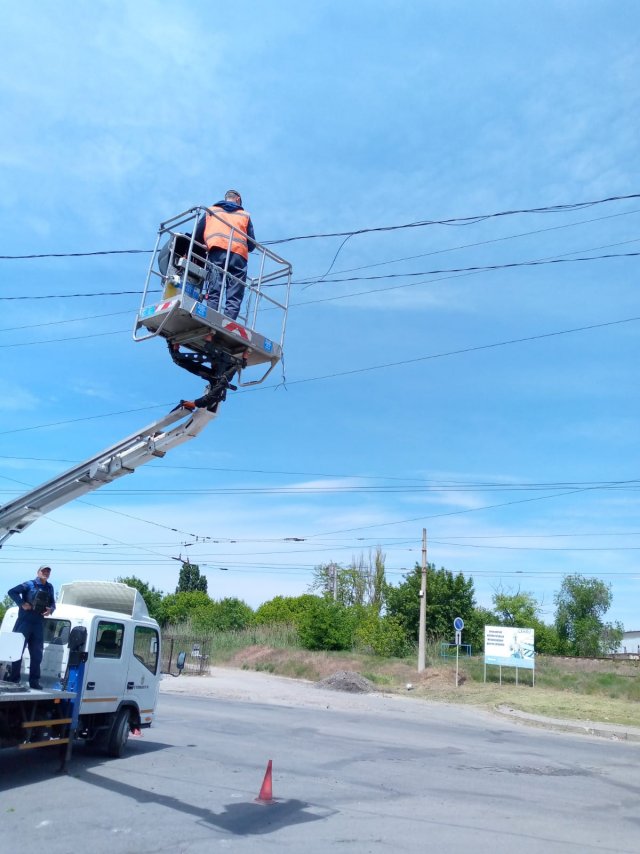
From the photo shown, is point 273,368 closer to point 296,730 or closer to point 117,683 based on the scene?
point 117,683

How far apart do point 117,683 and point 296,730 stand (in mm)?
7050

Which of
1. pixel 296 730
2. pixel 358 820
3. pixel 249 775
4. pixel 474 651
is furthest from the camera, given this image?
pixel 474 651

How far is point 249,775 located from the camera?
403 inches

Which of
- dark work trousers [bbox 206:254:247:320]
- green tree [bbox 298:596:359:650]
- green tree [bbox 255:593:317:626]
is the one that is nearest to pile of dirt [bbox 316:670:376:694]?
green tree [bbox 298:596:359:650]

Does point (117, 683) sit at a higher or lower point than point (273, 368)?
lower

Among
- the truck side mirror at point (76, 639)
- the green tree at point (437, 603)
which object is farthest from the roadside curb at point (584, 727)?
the green tree at point (437, 603)

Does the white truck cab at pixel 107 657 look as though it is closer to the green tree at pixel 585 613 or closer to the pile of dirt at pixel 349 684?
the pile of dirt at pixel 349 684

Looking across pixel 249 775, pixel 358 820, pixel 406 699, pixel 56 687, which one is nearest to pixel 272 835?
pixel 358 820

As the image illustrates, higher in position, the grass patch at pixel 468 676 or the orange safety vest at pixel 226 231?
the orange safety vest at pixel 226 231

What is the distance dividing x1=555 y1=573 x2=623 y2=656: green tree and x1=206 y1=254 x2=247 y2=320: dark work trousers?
3437 inches

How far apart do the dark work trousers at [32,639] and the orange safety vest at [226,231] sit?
215 inches

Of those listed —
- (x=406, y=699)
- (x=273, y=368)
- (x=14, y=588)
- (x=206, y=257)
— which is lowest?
(x=406, y=699)

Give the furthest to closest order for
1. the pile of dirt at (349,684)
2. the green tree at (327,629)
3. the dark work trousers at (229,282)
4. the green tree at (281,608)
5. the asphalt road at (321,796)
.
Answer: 1. the green tree at (281,608)
2. the green tree at (327,629)
3. the pile of dirt at (349,684)
4. the dark work trousers at (229,282)
5. the asphalt road at (321,796)

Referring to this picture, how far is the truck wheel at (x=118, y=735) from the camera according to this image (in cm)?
1082
